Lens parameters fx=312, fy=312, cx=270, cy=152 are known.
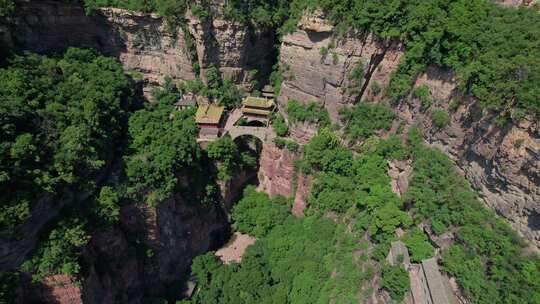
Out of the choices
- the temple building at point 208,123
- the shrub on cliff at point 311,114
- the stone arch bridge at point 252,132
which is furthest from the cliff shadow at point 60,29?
the shrub on cliff at point 311,114

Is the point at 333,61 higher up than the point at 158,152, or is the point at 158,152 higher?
the point at 333,61

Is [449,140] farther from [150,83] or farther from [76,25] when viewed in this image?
[76,25]

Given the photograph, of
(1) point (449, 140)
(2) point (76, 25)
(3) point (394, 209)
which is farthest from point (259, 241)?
(2) point (76, 25)

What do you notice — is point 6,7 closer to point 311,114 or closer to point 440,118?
point 311,114

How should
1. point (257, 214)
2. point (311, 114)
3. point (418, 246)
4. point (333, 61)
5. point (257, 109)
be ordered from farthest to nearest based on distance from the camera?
point (257, 109)
point (257, 214)
point (311, 114)
point (333, 61)
point (418, 246)

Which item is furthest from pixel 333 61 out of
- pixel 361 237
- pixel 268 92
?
pixel 361 237

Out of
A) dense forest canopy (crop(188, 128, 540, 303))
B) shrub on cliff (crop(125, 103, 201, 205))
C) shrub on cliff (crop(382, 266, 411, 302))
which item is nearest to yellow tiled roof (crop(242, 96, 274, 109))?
shrub on cliff (crop(125, 103, 201, 205))
